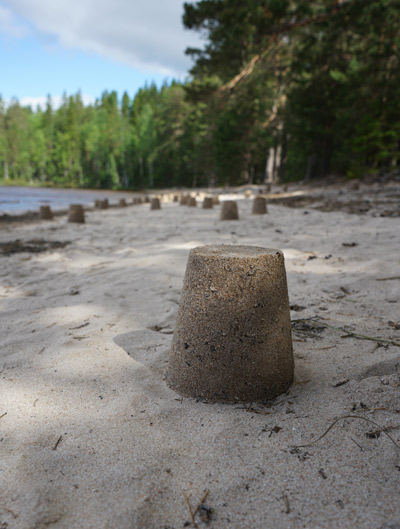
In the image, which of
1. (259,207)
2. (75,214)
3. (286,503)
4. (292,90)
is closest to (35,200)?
(75,214)

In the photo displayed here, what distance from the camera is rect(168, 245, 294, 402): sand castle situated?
1.90m

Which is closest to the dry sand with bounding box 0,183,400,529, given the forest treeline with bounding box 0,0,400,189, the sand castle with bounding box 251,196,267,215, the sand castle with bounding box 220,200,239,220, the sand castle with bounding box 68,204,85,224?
the sand castle with bounding box 220,200,239,220

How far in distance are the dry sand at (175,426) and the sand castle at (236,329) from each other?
0.35 ft

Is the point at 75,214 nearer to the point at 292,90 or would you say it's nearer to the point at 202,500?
the point at 202,500

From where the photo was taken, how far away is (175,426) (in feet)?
5.78

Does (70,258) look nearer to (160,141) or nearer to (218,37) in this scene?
(218,37)

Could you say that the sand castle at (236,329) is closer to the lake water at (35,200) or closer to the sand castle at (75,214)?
the sand castle at (75,214)

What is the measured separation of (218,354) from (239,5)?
14.3 metres

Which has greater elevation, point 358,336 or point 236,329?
point 236,329

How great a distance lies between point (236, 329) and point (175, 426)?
0.57 metres

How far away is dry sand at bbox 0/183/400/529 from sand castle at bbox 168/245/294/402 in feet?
0.35

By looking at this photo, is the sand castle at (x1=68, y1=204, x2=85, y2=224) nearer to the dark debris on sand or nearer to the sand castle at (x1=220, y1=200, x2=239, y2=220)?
the dark debris on sand

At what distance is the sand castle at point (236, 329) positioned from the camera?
1.90 meters

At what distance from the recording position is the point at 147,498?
138cm
